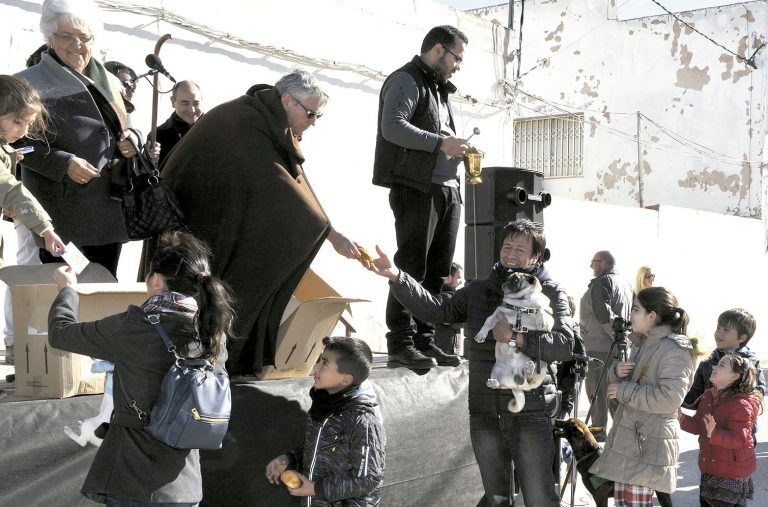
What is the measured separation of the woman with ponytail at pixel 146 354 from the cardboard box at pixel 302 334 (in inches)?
48.8

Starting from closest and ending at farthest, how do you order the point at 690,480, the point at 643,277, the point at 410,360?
the point at 410,360 < the point at 690,480 < the point at 643,277

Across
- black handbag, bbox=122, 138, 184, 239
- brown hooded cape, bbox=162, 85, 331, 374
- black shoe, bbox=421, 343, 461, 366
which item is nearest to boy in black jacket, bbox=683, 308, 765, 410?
black shoe, bbox=421, 343, 461, 366

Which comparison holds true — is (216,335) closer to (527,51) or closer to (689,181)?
(689,181)

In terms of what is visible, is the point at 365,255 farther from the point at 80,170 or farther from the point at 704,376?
the point at 704,376

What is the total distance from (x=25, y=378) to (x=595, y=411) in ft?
16.4

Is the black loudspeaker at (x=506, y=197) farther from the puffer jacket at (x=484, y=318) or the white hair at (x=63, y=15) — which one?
the white hair at (x=63, y=15)

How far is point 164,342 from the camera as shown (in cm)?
275

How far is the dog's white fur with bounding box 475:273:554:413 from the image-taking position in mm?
3705

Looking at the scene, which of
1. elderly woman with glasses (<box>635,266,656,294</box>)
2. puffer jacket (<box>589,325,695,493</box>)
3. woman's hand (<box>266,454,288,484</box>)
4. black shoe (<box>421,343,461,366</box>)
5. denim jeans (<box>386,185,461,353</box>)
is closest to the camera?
woman's hand (<box>266,454,288,484</box>)

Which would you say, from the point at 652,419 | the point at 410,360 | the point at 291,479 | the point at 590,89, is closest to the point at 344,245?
the point at 410,360

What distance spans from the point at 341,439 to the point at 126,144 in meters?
1.51

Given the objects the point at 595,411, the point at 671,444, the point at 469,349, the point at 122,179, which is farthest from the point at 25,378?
the point at 595,411

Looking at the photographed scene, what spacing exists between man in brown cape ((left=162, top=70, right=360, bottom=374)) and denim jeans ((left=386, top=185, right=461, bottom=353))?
0.70 meters

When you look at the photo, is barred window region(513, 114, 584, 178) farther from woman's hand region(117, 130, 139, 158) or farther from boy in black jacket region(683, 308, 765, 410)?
woman's hand region(117, 130, 139, 158)
